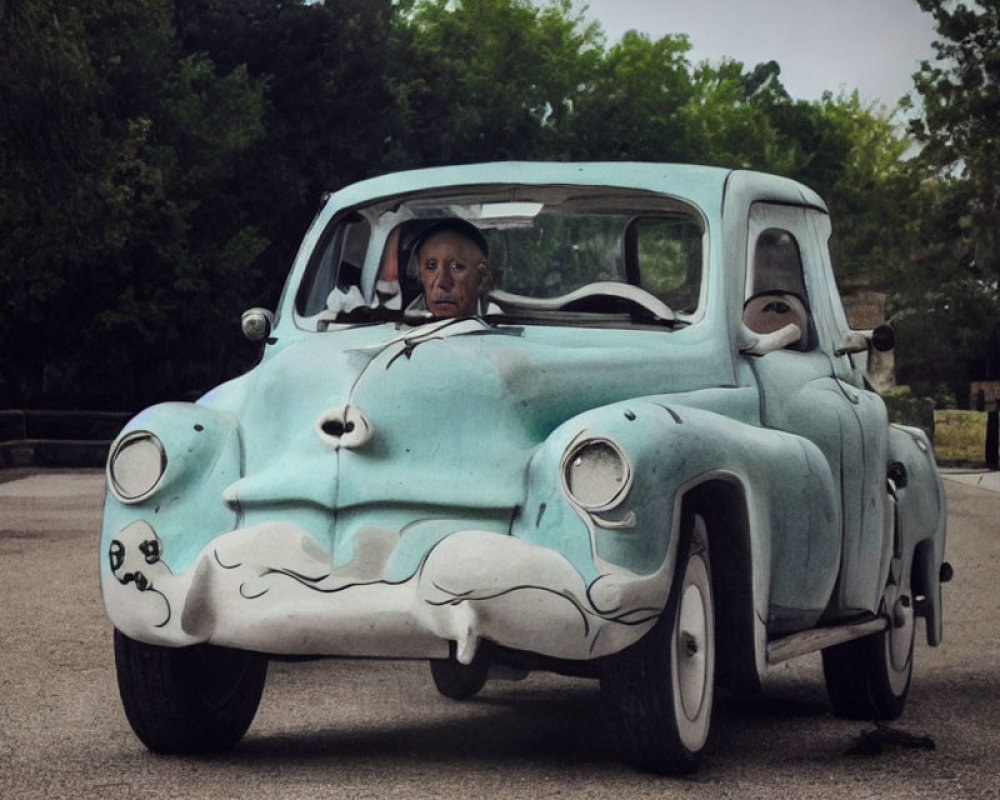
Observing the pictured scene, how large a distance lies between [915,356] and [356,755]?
68786 mm

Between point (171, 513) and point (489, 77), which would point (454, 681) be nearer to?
point (171, 513)

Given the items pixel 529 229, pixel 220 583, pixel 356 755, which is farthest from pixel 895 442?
pixel 220 583

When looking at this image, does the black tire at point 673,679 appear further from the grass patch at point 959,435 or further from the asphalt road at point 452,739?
the grass patch at point 959,435

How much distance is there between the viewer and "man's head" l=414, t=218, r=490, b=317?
23.5 feet

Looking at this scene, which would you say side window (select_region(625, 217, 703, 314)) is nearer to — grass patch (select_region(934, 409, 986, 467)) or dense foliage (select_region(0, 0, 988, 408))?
dense foliage (select_region(0, 0, 988, 408))

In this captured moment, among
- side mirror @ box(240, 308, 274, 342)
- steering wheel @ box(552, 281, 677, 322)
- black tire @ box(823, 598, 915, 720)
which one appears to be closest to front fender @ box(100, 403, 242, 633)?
side mirror @ box(240, 308, 274, 342)

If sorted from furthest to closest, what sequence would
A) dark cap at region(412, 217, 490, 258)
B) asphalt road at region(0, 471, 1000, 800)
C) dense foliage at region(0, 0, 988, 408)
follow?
dense foliage at region(0, 0, 988, 408), dark cap at region(412, 217, 490, 258), asphalt road at region(0, 471, 1000, 800)

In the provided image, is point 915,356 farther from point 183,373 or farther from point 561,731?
point 561,731

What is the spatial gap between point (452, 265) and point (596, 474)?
1468 millimetres

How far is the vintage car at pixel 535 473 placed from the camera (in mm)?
5926

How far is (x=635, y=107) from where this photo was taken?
241 feet

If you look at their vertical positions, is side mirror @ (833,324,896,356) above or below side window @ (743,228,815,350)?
below

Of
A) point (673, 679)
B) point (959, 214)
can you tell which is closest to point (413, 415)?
point (673, 679)

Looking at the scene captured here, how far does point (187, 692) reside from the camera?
21.3 feet
